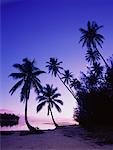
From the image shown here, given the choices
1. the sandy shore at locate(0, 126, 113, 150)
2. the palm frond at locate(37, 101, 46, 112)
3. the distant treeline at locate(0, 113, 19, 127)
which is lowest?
the sandy shore at locate(0, 126, 113, 150)

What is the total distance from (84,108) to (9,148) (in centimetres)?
1592

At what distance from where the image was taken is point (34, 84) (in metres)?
41.5

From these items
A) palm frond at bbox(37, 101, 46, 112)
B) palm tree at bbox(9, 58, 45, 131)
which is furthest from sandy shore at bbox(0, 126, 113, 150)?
palm frond at bbox(37, 101, 46, 112)

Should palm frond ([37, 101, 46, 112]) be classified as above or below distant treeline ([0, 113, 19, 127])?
above

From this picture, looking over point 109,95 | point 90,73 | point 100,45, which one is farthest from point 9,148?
point 100,45

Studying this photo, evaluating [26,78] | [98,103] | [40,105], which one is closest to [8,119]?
[40,105]

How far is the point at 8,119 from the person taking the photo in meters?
61.3

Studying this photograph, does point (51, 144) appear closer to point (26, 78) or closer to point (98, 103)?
point (98, 103)

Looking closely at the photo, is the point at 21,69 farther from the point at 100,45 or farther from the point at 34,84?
the point at 100,45

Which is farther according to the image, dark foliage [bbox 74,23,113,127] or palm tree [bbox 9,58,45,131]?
palm tree [bbox 9,58,45,131]

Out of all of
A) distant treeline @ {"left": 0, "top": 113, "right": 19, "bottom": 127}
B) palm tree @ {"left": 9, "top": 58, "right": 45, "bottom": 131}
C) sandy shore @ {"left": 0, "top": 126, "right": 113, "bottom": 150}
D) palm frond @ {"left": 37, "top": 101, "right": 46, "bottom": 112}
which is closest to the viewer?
sandy shore @ {"left": 0, "top": 126, "right": 113, "bottom": 150}

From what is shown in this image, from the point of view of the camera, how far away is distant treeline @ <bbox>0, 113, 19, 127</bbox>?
2263 inches

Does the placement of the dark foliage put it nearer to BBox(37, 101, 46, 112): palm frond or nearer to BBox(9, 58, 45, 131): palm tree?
BBox(9, 58, 45, 131): palm tree

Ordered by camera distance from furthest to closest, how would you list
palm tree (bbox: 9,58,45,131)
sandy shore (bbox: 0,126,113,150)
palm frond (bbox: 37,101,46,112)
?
palm frond (bbox: 37,101,46,112)
palm tree (bbox: 9,58,45,131)
sandy shore (bbox: 0,126,113,150)
